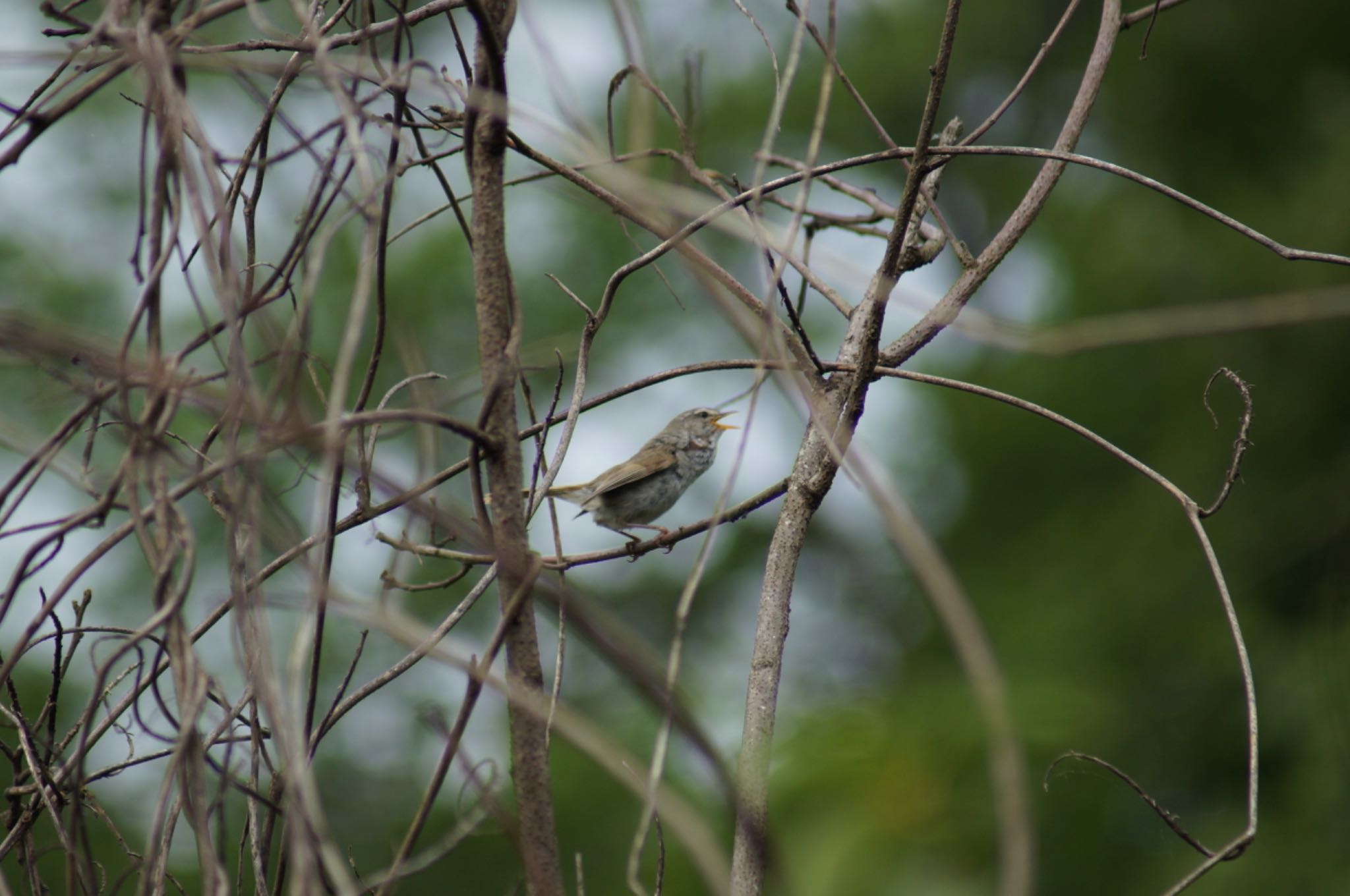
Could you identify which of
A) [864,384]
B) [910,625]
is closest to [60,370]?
[864,384]

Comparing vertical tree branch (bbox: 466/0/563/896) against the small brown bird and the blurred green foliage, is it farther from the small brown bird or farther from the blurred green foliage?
the small brown bird

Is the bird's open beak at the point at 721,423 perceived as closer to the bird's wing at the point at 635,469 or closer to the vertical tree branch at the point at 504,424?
the bird's wing at the point at 635,469

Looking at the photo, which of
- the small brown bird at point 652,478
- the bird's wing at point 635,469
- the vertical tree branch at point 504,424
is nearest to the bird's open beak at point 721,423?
the small brown bird at point 652,478

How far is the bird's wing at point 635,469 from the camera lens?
582 centimetres

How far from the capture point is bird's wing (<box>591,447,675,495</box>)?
5.82 meters

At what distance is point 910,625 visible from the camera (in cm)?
1235

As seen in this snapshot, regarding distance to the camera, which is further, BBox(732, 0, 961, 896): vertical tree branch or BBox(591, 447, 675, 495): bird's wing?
BBox(591, 447, 675, 495): bird's wing

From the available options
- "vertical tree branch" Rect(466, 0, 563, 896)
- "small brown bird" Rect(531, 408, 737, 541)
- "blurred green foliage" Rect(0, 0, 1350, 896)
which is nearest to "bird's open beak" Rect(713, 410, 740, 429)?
"small brown bird" Rect(531, 408, 737, 541)

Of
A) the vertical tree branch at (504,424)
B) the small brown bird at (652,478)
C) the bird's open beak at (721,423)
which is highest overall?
the bird's open beak at (721,423)

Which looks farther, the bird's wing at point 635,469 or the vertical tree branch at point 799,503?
the bird's wing at point 635,469

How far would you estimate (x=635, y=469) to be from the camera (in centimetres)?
589

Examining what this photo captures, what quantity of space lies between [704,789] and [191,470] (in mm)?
7230

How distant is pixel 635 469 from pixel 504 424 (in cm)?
428

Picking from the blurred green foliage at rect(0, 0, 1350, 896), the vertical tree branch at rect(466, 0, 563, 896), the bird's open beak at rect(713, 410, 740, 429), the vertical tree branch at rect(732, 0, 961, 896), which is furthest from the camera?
the blurred green foliage at rect(0, 0, 1350, 896)
